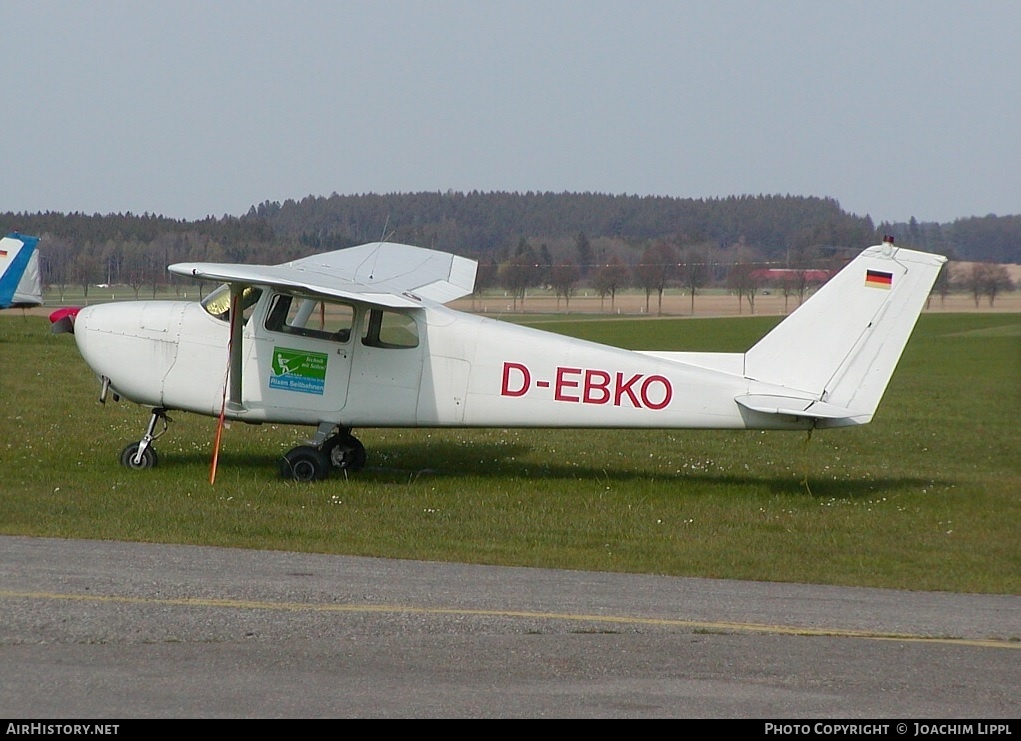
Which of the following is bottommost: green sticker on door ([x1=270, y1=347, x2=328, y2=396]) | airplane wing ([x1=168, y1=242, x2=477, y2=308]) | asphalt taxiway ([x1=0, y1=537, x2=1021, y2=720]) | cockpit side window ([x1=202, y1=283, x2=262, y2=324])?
asphalt taxiway ([x1=0, y1=537, x2=1021, y2=720])

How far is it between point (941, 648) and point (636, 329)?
50.3 metres

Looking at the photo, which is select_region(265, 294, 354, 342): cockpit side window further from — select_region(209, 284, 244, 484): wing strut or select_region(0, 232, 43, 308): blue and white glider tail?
select_region(0, 232, 43, 308): blue and white glider tail

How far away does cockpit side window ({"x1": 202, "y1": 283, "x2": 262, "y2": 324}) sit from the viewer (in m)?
12.9

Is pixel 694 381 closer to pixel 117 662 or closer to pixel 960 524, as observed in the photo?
pixel 960 524

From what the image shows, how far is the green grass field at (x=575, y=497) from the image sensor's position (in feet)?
32.1

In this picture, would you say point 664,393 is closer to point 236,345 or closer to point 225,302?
point 236,345

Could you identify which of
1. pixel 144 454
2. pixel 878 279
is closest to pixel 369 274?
pixel 144 454

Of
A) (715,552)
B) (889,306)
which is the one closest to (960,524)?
(889,306)

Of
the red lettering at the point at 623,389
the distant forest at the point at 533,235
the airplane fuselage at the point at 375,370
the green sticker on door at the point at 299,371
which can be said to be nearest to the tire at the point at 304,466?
the airplane fuselage at the point at 375,370

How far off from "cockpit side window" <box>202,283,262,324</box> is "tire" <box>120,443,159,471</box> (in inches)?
69.1

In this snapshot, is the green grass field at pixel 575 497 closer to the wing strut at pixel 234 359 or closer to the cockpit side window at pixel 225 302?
the wing strut at pixel 234 359

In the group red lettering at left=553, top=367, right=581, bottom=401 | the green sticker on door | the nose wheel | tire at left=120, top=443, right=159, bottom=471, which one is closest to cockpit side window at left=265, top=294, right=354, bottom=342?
the green sticker on door

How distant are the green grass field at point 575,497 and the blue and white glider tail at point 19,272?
18841 millimetres
